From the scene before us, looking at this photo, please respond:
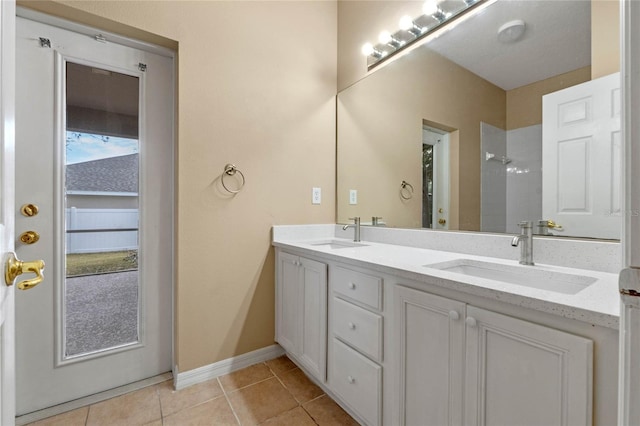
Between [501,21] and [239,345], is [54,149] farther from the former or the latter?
[501,21]

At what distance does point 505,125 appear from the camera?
1.30 meters

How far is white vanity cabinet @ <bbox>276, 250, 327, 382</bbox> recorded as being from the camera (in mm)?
1484

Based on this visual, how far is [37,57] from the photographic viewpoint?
1.39 metres

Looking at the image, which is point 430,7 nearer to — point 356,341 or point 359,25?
point 359,25

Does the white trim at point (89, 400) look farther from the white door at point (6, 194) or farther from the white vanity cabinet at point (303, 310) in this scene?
the white door at point (6, 194)

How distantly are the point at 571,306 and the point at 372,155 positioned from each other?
1.51 meters

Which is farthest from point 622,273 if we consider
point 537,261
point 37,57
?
point 37,57

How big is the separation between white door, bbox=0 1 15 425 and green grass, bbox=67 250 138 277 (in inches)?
40.2

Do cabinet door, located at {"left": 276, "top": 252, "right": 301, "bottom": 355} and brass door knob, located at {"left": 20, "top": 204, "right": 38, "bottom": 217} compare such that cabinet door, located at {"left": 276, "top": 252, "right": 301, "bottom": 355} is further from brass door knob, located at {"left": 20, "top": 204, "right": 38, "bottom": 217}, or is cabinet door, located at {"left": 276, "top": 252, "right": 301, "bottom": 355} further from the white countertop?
brass door knob, located at {"left": 20, "top": 204, "right": 38, "bottom": 217}

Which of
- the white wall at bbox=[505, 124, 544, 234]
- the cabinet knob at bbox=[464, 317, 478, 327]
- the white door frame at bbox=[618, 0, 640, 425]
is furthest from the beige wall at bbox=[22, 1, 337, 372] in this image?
the white door frame at bbox=[618, 0, 640, 425]

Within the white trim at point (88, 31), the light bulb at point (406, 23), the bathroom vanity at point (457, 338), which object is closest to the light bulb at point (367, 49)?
the light bulb at point (406, 23)

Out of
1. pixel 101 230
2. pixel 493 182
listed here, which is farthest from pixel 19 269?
pixel 493 182

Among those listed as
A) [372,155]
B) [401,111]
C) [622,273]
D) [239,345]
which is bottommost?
[239,345]

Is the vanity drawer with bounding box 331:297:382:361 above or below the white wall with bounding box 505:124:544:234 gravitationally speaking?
below
